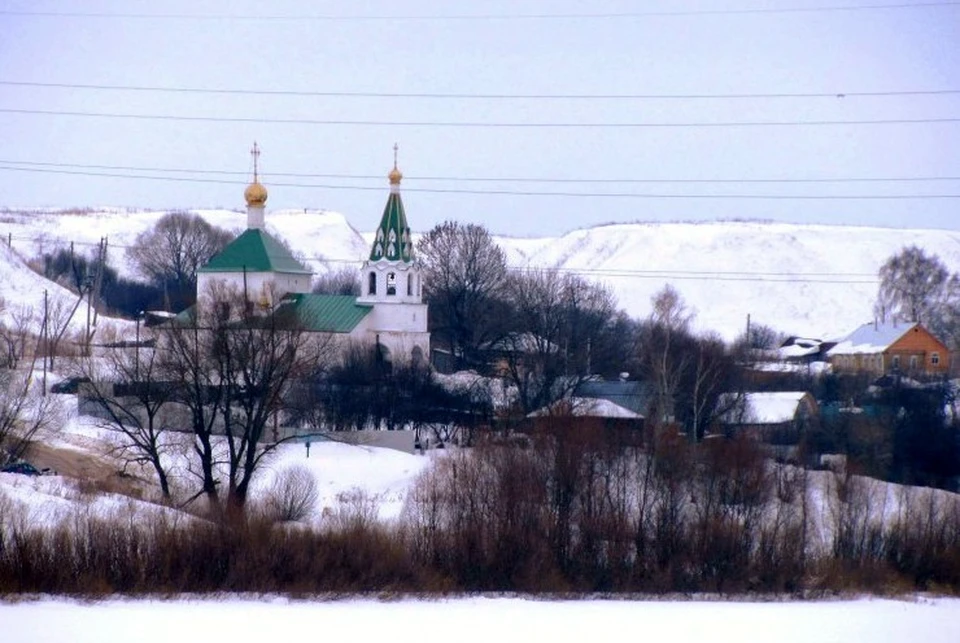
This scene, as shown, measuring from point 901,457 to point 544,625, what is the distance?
1463 cm

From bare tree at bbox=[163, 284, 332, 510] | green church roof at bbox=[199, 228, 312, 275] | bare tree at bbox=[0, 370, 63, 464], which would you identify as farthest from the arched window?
bare tree at bbox=[163, 284, 332, 510]

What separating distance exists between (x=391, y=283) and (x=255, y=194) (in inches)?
182

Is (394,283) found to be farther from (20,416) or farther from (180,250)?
(180,250)

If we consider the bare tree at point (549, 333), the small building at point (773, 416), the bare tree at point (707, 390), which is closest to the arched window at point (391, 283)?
the bare tree at point (549, 333)

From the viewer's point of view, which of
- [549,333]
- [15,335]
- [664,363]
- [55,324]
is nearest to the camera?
[664,363]

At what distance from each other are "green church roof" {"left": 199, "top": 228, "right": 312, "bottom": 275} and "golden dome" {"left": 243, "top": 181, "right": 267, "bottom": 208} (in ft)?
3.66

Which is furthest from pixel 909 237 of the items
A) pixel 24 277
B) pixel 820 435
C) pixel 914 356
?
pixel 820 435

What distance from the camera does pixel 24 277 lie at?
2234 inches

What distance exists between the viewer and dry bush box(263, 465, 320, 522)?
22.8m

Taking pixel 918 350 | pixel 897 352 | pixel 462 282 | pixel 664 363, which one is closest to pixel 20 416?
pixel 664 363

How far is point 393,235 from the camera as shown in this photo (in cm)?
4291

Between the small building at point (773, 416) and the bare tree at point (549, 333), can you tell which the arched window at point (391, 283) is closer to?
the bare tree at point (549, 333)

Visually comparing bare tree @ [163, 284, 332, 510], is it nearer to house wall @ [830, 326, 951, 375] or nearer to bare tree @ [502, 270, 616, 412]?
bare tree @ [502, 270, 616, 412]

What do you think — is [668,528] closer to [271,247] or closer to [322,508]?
[322,508]
